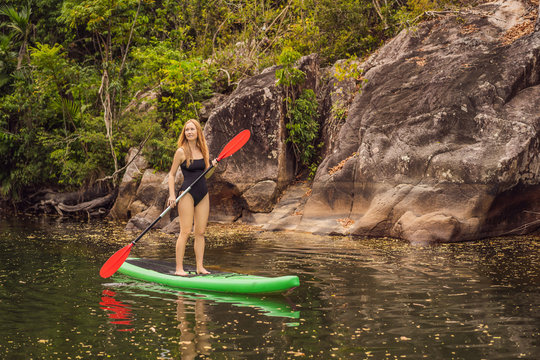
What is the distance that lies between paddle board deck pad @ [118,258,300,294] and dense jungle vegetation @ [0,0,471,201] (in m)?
7.72

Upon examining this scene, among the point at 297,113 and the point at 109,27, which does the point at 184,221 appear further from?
the point at 109,27

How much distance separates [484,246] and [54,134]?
12705 mm

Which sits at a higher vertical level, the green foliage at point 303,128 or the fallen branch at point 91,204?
the green foliage at point 303,128

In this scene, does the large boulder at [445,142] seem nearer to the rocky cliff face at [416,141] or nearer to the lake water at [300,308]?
the rocky cliff face at [416,141]

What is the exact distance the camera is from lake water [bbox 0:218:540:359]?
4223mm

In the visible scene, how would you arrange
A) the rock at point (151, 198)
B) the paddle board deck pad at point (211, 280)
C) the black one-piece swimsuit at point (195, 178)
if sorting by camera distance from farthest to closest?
the rock at point (151, 198) < the black one-piece swimsuit at point (195, 178) < the paddle board deck pad at point (211, 280)

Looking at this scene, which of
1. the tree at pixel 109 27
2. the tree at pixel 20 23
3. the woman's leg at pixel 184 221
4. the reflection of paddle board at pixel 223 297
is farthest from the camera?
the tree at pixel 20 23

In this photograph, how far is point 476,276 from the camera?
6883mm

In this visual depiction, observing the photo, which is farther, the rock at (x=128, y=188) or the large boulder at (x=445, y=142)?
the rock at (x=128, y=188)

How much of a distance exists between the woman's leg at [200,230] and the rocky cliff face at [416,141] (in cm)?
423

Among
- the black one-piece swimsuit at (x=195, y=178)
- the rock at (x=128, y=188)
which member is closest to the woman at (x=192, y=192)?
the black one-piece swimsuit at (x=195, y=178)

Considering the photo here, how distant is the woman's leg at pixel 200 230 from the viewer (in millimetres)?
6875

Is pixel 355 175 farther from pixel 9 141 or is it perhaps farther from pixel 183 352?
pixel 9 141

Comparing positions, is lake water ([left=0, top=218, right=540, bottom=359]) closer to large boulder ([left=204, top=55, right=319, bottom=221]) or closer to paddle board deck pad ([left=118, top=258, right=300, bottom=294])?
paddle board deck pad ([left=118, top=258, right=300, bottom=294])
